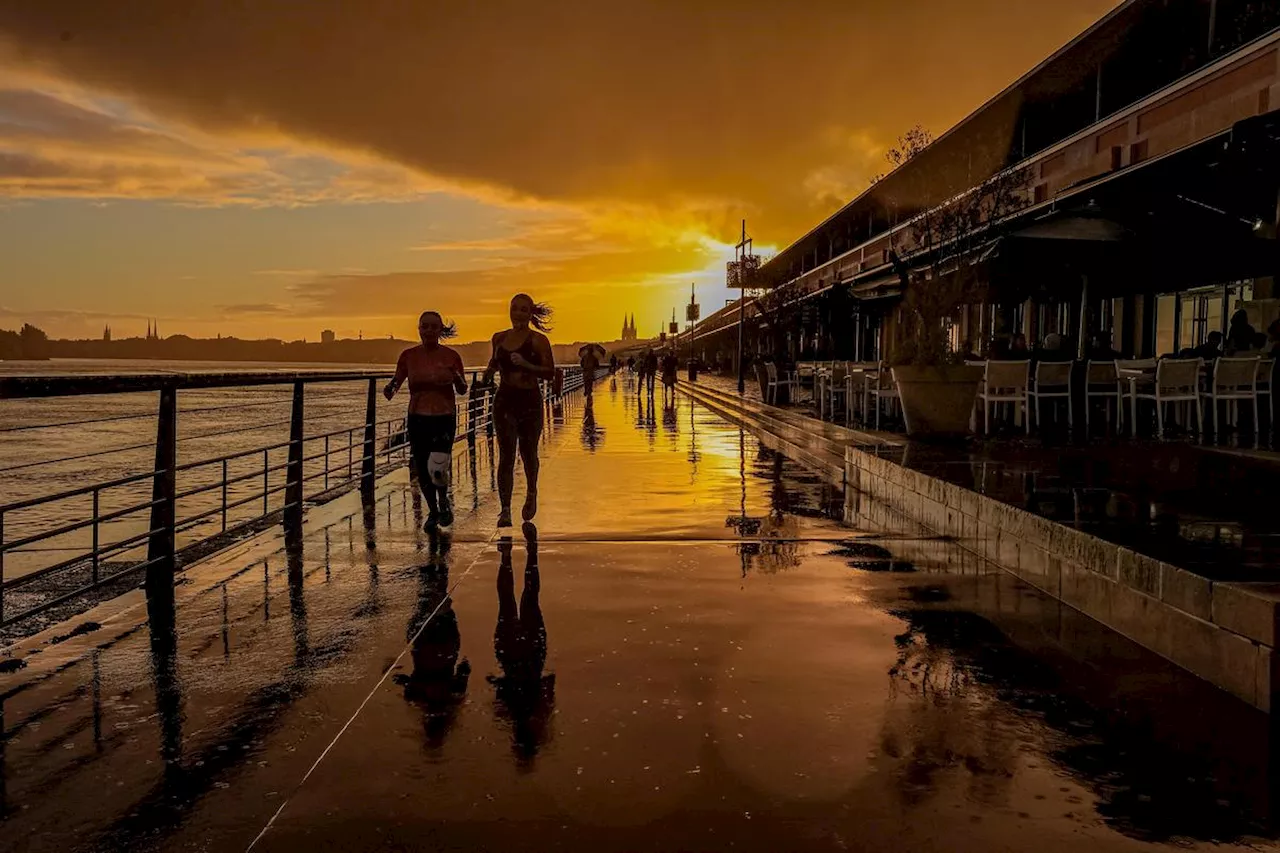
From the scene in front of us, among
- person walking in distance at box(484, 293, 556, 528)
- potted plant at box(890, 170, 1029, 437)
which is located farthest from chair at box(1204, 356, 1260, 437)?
person walking in distance at box(484, 293, 556, 528)

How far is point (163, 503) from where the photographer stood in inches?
250

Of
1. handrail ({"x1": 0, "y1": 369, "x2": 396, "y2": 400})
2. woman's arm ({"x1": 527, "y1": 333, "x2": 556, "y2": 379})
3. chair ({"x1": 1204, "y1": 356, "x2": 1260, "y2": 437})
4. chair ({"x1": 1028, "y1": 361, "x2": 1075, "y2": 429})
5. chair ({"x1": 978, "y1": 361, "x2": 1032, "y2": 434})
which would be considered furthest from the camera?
chair ({"x1": 1028, "y1": 361, "x2": 1075, "y2": 429})

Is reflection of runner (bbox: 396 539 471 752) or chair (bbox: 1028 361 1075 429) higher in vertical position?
chair (bbox: 1028 361 1075 429)

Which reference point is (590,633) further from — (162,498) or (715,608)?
(162,498)

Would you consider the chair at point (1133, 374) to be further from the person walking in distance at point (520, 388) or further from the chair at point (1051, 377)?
the person walking in distance at point (520, 388)

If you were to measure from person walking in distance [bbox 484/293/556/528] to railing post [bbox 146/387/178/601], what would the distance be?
266cm


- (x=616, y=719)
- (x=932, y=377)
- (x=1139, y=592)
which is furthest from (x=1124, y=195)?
(x=616, y=719)

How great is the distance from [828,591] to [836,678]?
5.68 ft

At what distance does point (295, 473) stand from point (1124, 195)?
997 centimetres

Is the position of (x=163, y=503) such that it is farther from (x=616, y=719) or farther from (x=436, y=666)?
(x=616, y=719)

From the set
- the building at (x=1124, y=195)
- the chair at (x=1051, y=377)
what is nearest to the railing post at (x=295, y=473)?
the building at (x=1124, y=195)

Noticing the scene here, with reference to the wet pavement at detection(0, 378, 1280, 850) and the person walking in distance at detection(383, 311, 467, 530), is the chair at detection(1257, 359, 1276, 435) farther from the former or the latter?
the person walking in distance at detection(383, 311, 467, 530)

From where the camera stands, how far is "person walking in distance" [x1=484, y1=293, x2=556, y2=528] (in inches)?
335

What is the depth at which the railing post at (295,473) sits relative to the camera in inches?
348
